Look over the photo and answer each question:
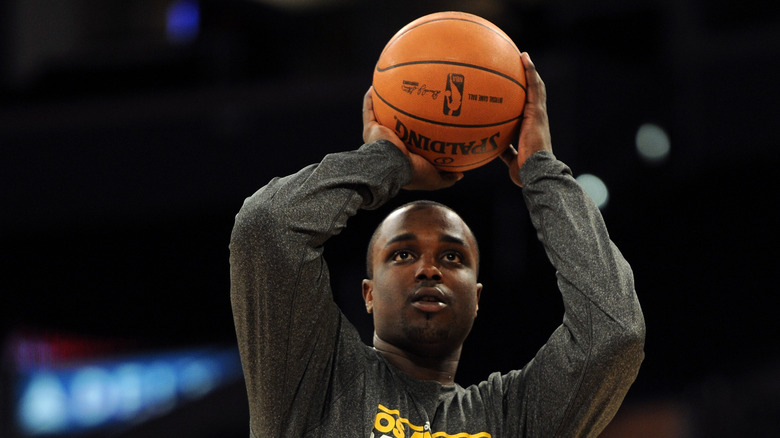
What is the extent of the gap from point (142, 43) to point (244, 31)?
2.85 ft

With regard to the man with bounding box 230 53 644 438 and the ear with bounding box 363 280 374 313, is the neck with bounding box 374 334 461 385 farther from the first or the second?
the ear with bounding box 363 280 374 313

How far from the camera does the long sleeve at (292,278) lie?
2223 millimetres

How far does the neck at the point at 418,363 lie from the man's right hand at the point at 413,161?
455 mm

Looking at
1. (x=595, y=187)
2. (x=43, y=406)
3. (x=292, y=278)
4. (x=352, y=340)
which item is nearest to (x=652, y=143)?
(x=595, y=187)

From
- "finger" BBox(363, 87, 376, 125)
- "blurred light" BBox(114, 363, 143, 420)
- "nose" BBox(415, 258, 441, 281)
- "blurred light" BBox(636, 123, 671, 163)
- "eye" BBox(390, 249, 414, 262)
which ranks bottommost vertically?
"blurred light" BBox(114, 363, 143, 420)

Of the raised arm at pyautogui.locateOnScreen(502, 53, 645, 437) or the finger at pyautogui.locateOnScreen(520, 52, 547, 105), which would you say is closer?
the raised arm at pyautogui.locateOnScreen(502, 53, 645, 437)

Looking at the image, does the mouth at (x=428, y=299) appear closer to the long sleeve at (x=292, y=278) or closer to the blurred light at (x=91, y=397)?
the long sleeve at (x=292, y=278)

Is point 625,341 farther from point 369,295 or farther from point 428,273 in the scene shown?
point 369,295

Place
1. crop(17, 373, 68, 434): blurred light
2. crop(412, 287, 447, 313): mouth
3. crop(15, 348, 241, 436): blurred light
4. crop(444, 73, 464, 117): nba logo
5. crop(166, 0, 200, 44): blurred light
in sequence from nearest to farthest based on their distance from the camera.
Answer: crop(444, 73, 464, 117): nba logo
crop(412, 287, 447, 313): mouth
crop(17, 373, 68, 434): blurred light
crop(15, 348, 241, 436): blurred light
crop(166, 0, 200, 44): blurred light

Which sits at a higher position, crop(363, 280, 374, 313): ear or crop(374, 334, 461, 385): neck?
crop(363, 280, 374, 313): ear

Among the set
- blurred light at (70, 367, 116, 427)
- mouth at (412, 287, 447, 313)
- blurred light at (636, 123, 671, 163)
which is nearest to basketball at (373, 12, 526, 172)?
mouth at (412, 287, 447, 313)

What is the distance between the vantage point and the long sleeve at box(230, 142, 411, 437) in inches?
87.5

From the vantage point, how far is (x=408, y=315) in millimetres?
2486

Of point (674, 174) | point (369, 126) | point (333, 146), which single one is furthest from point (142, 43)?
point (369, 126)
